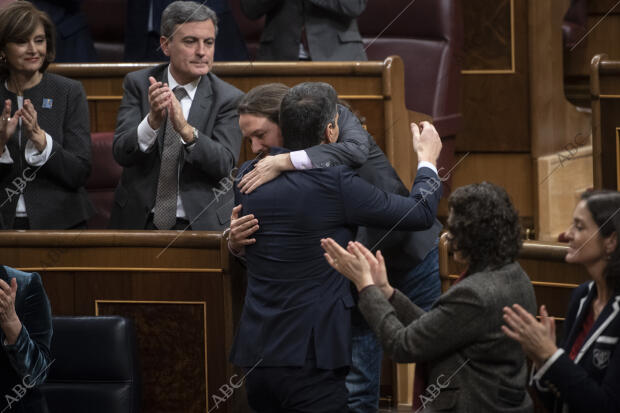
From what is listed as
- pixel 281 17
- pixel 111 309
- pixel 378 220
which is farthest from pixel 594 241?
pixel 281 17

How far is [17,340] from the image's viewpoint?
125cm

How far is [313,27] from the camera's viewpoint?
2189 mm

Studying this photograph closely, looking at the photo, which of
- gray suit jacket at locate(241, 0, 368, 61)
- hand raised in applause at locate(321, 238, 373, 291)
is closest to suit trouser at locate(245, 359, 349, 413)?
hand raised in applause at locate(321, 238, 373, 291)

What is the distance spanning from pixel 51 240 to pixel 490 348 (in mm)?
808

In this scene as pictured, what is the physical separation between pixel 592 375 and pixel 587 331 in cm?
6

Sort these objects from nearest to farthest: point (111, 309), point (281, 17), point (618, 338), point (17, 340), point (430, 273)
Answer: point (618, 338)
point (17, 340)
point (430, 273)
point (111, 309)
point (281, 17)

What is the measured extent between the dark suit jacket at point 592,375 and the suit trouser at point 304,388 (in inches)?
10.3

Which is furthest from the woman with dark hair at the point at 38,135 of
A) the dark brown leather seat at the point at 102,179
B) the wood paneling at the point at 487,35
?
the wood paneling at the point at 487,35

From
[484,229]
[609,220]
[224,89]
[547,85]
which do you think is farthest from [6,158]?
[547,85]

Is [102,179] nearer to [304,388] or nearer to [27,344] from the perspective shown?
[27,344]

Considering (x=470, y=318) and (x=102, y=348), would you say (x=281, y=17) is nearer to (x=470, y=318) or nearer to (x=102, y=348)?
(x=102, y=348)

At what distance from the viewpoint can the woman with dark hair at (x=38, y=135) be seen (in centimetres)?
179

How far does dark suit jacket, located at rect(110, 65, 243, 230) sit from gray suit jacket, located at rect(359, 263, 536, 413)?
65 cm

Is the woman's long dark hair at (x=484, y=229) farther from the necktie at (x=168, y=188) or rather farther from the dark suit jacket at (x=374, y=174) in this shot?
the necktie at (x=168, y=188)
